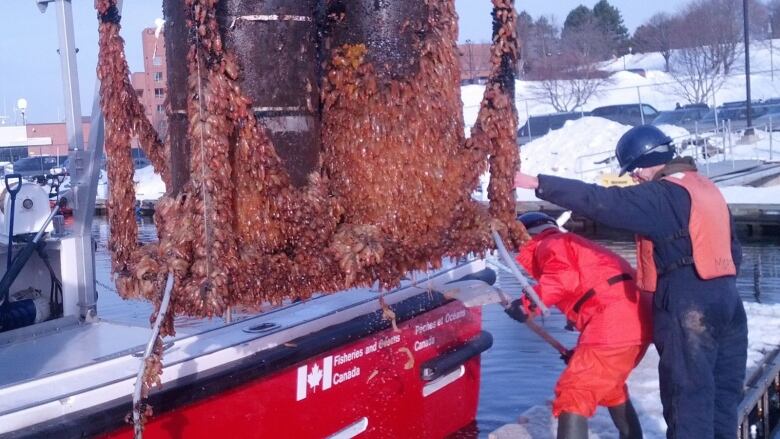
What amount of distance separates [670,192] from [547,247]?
2.40ft

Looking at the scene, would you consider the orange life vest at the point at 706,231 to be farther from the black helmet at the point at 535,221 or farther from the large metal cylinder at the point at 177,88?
the large metal cylinder at the point at 177,88

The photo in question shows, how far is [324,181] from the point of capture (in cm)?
344

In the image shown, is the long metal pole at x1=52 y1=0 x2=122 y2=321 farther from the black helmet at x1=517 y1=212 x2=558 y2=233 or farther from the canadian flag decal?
the black helmet at x1=517 y1=212 x2=558 y2=233

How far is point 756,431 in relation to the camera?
6133mm

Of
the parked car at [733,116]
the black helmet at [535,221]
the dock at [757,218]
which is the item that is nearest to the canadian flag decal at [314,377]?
the black helmet at [535,221]

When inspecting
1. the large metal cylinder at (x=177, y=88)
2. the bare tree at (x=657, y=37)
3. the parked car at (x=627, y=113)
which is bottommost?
the parked car at (x=627, y=113)

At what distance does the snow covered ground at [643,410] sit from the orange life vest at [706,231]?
5.60ft

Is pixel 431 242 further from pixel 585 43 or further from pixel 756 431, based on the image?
pixel 585 43

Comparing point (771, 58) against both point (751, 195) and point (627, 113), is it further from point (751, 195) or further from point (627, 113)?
point (751, 195)

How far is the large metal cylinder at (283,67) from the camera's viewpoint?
3242 mm

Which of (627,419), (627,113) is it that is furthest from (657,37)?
(627,419)

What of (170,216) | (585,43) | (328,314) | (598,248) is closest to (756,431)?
(598,248)

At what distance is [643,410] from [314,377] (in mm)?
2547

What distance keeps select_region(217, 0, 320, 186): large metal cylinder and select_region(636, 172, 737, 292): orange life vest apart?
172cm
